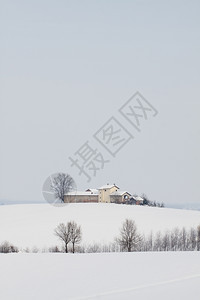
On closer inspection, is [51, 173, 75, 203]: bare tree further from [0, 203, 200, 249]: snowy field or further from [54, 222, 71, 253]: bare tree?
[54, 222, 71, 253]: bare tree

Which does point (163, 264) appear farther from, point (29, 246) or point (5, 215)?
point (5, 215)

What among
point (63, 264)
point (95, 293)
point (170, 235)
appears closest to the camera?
point (95, 293)

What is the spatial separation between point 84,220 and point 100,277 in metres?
46.9

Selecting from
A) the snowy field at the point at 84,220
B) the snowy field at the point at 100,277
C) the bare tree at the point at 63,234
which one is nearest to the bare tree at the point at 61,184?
the snowy field at the point at 84,220

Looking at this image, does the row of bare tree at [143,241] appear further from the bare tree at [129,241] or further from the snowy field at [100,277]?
the snowy field at [100,277]

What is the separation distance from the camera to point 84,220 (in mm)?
61938

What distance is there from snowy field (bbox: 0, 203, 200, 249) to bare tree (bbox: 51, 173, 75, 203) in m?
3.20

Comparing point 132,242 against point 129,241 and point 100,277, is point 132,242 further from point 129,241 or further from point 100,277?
point 100,277

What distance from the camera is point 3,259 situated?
19219mm

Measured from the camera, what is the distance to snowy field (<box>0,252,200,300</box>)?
12.9m

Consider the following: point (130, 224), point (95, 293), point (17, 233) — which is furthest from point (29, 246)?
point (95, 293)

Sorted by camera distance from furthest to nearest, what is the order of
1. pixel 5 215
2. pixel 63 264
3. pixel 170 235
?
Result: 1. pixel 5 215
2. pixel 170 235
3. pixel 63 264

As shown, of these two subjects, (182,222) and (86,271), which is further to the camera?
(182,222)

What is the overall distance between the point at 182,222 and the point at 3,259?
1713 inches
